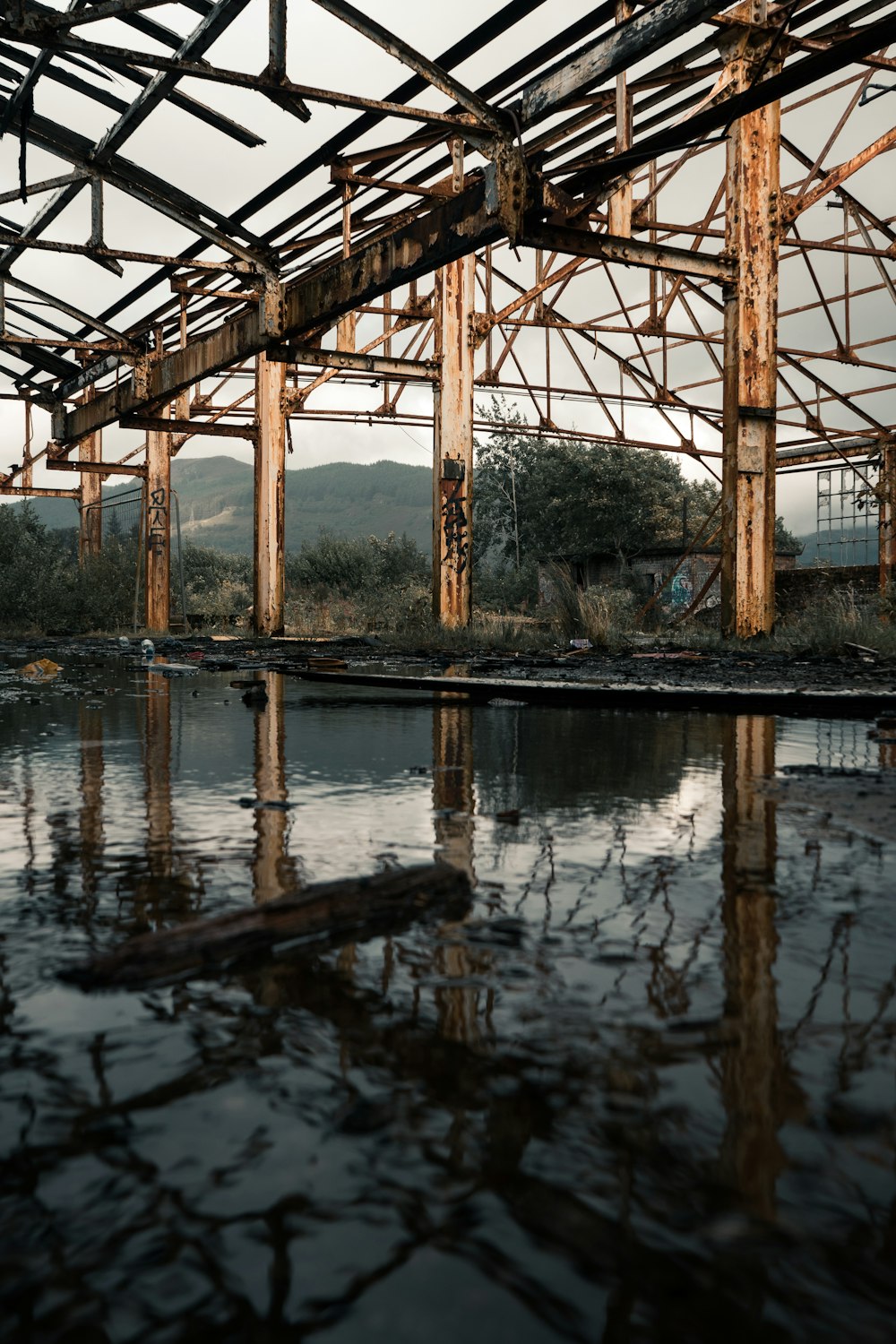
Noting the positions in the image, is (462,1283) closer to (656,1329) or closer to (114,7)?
(656,1329)

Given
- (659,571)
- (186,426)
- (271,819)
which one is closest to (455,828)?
(271,819)

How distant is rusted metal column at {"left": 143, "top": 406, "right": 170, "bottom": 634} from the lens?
2034 cm

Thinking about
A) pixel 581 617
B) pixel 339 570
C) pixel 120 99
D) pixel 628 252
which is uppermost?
pixel 120 99

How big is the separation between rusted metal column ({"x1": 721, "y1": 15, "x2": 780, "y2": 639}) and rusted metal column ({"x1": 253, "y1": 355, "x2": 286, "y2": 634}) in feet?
24.1

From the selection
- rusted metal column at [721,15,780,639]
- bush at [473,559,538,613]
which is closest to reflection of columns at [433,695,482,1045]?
rusted metal column at [721,15,780,639]

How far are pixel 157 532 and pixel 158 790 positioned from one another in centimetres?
1862

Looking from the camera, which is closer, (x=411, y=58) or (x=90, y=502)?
(x=411, y=58)

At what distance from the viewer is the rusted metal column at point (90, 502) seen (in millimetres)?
25234

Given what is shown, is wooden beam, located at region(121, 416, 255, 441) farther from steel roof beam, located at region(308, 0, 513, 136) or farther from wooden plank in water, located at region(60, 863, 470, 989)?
wooden plank in water, located at region(60, 863, 470, 989)

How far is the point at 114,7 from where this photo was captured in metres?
7.98

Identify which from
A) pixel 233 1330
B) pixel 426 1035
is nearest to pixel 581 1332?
pixel 233 1330

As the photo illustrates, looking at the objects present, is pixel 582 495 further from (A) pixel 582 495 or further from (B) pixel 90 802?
(B) pixel 90 802

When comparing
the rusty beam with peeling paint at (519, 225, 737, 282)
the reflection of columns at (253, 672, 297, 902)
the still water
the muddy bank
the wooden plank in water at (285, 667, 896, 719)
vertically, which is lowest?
the still water

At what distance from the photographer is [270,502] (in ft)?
51.9
